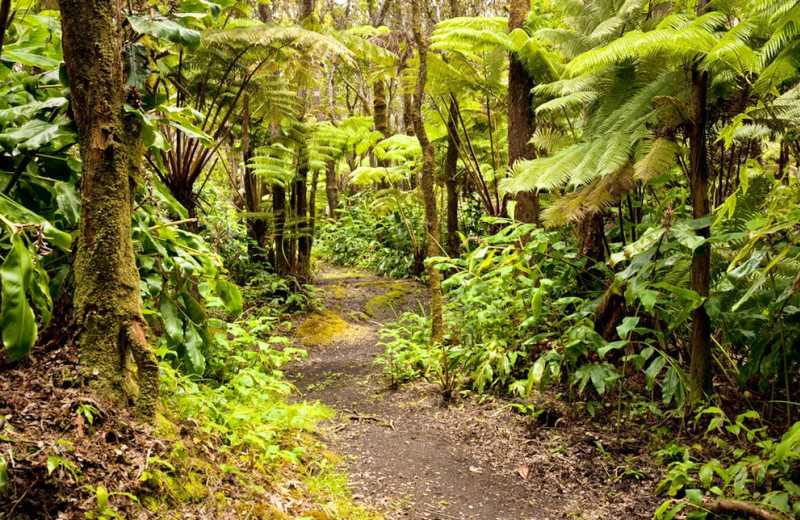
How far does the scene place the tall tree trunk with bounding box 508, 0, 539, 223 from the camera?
4.84 meters

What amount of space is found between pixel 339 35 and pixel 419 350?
4099 millimetres

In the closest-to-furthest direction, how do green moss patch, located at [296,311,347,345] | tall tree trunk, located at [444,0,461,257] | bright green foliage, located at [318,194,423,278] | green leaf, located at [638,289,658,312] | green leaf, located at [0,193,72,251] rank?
green leaf, located at [0,193,72,251], green leaf, located at [638,289,658,312], green moss patch, located at [296,311,347,345], tall tree trunk, located at [444,0,461,257], bright green foliage, located at [318,194,423,278]

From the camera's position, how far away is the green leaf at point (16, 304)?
1227mm

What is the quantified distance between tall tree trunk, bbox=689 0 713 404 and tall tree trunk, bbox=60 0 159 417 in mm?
2643

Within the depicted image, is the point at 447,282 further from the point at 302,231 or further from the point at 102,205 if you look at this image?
the point at 302,231

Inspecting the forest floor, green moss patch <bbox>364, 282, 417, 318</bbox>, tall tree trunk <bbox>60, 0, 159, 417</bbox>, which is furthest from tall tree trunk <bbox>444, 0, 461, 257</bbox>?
tall tree trunk <bbox>60, 0, 159, 417</bbox>

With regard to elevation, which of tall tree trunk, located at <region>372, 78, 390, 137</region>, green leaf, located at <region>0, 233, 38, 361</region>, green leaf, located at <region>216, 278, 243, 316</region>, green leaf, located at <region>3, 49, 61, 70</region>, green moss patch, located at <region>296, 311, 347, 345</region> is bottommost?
green moss patch, located at <region>296, 311, 347, 345</region>

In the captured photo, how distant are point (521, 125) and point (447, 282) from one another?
5.91 ft

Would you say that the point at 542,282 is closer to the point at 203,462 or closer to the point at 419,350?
the point at 419,350

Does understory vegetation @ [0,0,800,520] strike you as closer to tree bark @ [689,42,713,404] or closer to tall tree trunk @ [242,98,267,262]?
tree bark @ [689,42,713,404]

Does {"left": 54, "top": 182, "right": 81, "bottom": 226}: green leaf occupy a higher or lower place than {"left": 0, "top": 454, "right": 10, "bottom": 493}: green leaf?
higher

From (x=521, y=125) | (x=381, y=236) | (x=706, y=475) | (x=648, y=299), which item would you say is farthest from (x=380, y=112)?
(x=706, y=475)

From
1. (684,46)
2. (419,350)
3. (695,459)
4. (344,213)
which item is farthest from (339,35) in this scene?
(344,213)

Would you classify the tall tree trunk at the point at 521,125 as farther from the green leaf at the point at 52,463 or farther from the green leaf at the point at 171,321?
the green leaf at the point at 52,463
